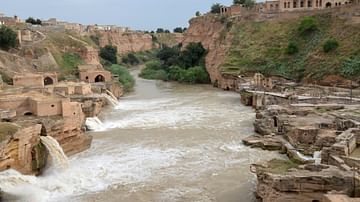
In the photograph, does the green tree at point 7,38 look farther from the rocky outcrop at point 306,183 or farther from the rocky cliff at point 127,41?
the rocky cliff at point 127,41

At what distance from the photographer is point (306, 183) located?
11.0m

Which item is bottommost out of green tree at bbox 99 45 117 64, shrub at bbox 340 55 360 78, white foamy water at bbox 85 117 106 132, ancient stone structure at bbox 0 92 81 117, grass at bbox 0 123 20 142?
white foamy water at bbox 85 117 106 132

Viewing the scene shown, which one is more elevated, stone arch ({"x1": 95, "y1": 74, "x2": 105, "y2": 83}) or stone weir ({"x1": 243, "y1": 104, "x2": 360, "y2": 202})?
stone arch ({"x1": 95, "y1": 74, "x2": 105, "y2": 83})

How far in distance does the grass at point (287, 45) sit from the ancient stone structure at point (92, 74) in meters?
10.5

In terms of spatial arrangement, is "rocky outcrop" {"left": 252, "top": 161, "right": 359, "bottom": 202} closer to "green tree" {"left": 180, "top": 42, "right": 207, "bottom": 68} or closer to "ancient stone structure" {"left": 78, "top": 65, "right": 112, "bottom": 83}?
"ancient stone structure" {"left": 78, "top": 65, "right": 112, "bottom": 83}

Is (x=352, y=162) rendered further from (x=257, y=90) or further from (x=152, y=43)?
(x=152, y=43)

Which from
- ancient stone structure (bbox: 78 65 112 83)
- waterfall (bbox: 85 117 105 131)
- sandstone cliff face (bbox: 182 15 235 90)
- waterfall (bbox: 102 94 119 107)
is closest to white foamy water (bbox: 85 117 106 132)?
waterfall (bbox: 85 117 105 131)

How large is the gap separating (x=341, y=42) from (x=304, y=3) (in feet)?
44.6

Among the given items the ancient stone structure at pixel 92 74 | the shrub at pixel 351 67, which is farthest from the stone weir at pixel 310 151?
the ancient stone structure at pixel 92 74

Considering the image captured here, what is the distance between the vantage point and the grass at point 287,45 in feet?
108

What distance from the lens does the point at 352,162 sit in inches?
464

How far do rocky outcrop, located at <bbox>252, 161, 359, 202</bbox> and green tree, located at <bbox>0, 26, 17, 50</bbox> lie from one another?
2806 centimetres

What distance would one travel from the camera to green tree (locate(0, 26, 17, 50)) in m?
33.9

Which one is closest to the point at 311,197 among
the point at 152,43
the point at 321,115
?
the point at 321,115
